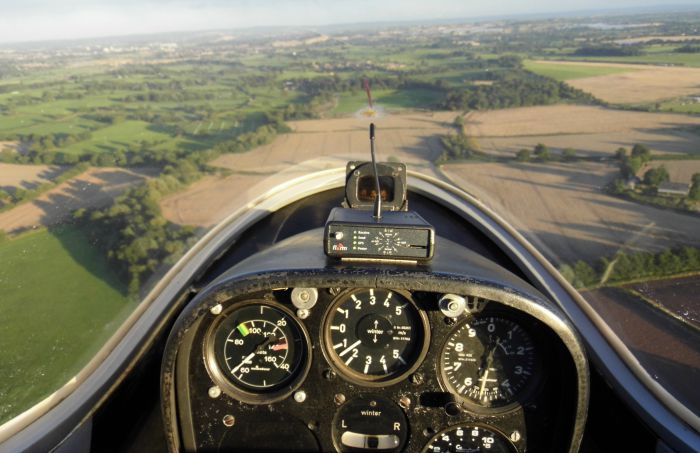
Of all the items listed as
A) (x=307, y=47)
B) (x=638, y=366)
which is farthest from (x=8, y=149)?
(x=307, y=47)

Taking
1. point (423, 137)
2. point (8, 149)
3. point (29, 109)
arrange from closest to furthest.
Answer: point (423, 137)
point (8, 149)
point (29, 109)

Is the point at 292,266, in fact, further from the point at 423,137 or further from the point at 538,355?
the point at 423,137

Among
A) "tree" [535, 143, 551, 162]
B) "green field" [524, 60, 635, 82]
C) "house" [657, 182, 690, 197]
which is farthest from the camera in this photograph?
"green field" [524, 60, 635, 82]

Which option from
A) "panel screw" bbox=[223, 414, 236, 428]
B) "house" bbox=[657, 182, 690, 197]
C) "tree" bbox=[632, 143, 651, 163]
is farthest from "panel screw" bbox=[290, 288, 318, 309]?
"tree" bbox=[632, 143, 651, 163]

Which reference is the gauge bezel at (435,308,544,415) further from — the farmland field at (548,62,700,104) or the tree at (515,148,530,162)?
the farmland field at (548,62,700,104)

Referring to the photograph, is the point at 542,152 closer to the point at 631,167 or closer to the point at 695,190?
the point at 631,167

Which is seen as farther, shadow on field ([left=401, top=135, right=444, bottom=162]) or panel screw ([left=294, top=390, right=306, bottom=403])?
shadow on field ([left=401, top=135, right=444, bottom=162])

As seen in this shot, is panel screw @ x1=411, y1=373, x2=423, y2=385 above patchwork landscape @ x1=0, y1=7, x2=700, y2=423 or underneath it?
above
